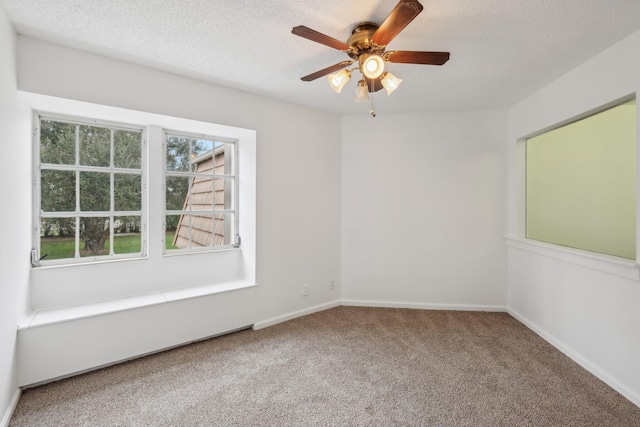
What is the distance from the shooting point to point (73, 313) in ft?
7.31

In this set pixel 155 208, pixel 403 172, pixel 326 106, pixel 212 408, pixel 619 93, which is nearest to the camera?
pixel 212 408

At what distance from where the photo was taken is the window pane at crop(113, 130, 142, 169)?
2.68m

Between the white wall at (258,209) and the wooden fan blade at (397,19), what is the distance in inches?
68.7

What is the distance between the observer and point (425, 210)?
363cm

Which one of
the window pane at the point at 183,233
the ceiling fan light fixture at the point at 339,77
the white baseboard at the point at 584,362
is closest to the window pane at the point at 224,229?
the window pane at the point at 183,233

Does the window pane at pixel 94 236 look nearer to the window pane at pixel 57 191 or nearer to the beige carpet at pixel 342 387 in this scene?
the window pane at pixel 57 191

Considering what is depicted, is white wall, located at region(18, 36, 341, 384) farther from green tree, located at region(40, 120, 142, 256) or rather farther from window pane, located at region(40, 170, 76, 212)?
window pane, located at region(40, 170, 76, 212)

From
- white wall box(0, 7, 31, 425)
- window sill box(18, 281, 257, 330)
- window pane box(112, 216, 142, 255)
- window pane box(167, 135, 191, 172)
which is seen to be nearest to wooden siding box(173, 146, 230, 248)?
window pane box(167, 135, 191, 172)

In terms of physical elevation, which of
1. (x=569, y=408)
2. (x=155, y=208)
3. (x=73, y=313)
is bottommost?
(x=569, y=408)

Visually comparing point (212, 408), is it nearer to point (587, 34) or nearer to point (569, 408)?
point (569, 408)

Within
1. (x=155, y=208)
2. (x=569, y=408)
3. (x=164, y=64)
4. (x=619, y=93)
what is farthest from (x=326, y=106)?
(x=569, y=408)

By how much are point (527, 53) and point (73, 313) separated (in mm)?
3904

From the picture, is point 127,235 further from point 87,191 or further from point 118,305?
point 118,305

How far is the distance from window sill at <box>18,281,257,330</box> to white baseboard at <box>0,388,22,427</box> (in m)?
0.41
